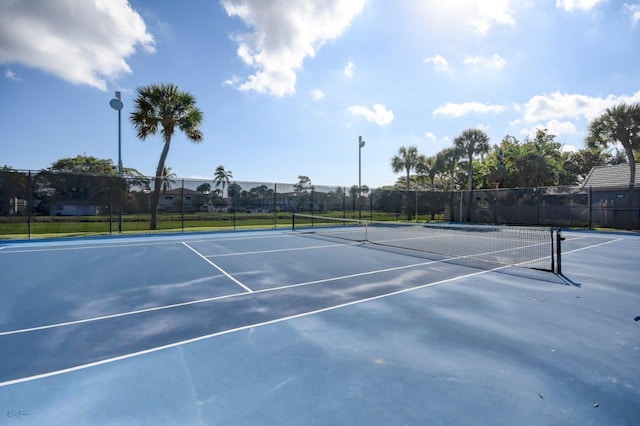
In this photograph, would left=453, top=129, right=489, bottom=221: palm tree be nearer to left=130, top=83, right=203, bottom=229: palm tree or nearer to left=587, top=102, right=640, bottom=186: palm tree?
left=587, top=102, right=640, bottom=186: palm tree

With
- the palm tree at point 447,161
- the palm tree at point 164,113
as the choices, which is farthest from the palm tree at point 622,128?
the palm tree at point 164,113

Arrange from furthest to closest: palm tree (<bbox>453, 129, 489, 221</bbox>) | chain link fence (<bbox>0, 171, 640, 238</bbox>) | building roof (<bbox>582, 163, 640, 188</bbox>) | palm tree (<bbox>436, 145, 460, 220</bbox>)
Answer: palm tree (<bbox>436, 145, 460, 220</bbox>), palm tree (<bbox>453, 129, 489, 221</bbox>), building roof (<bbox>582, 163, 640, 188</bbox>), chain link fence (<bbox>0, 171, 640, 238</bbox>)

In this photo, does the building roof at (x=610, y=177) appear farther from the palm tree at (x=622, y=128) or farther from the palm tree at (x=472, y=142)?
the palm tree at (x=472, y=142)

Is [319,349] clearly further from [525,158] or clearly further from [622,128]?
[525,158]

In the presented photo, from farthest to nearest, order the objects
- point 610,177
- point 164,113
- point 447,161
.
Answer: point 447,161, point 610,177, point 164,113

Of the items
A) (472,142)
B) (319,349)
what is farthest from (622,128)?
(319,349)

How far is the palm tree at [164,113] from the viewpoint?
57.3 feet

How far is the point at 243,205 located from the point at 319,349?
50.9ft

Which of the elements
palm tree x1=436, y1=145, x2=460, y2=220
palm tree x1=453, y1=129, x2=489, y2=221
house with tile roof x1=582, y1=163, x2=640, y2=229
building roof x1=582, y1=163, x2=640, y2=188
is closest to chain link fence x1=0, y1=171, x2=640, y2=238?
house with tile roof x1=582, y1=163, x2=640, y2=229

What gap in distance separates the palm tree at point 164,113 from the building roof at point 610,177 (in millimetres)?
27432

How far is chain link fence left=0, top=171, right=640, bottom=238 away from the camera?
42.5ft

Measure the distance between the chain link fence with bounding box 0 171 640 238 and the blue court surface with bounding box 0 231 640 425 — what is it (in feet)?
28.5

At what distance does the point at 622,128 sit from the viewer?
61.7 ft

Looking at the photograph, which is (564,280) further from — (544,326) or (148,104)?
(148,104)
